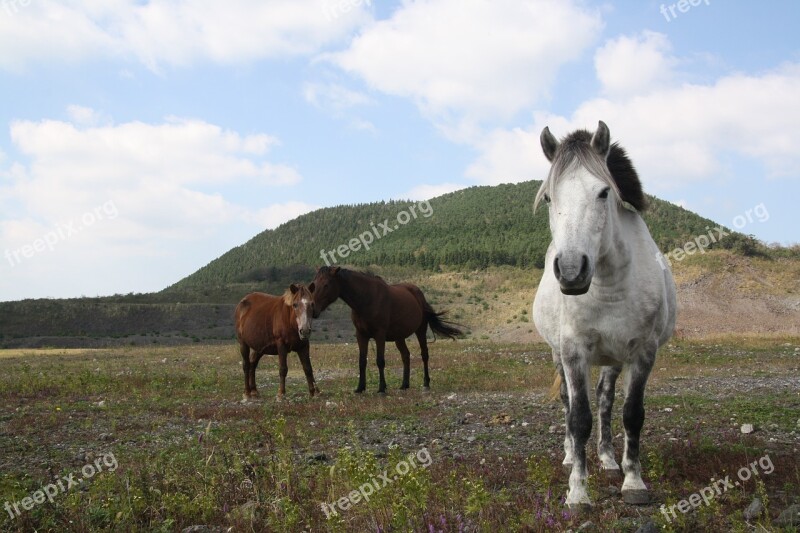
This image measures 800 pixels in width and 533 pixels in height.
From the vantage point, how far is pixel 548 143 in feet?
15.4

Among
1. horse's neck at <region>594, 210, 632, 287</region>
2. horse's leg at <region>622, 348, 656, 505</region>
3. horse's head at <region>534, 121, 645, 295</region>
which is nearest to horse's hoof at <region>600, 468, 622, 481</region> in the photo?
horse's leg at <region>622, 348, 656, 505</region>

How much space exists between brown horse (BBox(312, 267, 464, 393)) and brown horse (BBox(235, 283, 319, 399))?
0.37m

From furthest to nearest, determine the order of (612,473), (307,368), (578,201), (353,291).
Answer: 1. (353,291)
2. (307,368)
3. (612,473)
4. (578,201)

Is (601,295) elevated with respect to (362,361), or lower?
elevated

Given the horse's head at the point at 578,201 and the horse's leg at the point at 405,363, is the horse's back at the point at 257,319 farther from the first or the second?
the horse's head at the point at 578,201

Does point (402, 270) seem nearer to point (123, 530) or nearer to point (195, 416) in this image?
point (195, 416)

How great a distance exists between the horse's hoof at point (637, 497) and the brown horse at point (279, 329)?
8036mm

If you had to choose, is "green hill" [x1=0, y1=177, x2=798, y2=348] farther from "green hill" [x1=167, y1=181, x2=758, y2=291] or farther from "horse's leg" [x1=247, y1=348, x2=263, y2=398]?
"horse's leg" [x1=247, y1=348, x2=263, y2=398]

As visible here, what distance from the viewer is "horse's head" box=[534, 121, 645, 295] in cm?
371

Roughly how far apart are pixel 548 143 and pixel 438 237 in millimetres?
100130

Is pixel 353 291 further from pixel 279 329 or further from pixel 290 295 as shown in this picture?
pixel 279 329

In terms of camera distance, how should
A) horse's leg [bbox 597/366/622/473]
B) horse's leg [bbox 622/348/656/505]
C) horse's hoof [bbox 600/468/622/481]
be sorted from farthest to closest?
1. horse's leg [bbox 597/366/622/473]
2. horse's hoof [bbox 600/468/622/481]
3. horse's leg [bbox 622/348/656/505]

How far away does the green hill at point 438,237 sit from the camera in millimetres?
77750

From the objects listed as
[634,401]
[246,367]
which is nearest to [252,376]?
[246,367]
